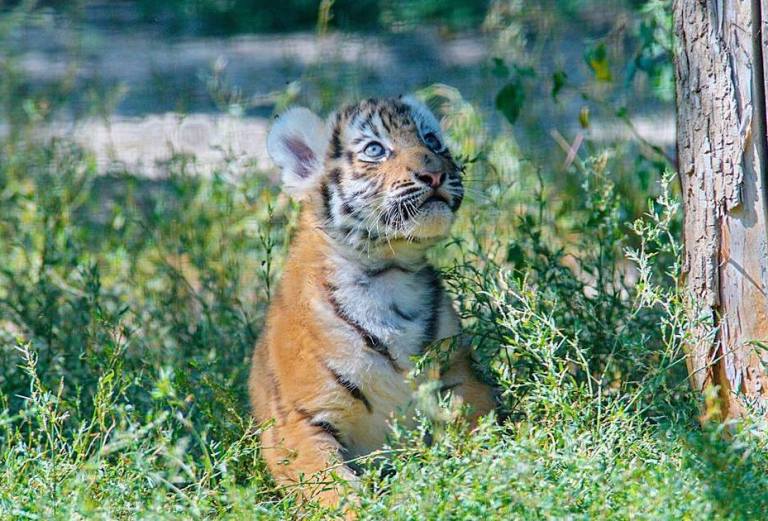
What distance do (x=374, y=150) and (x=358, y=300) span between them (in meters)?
0.49

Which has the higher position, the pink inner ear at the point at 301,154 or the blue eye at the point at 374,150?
the blue eye at the point at 374,150

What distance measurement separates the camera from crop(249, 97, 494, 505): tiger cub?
3.48 m

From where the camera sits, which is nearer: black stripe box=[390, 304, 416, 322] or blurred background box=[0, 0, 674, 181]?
black stripe box=[390, 304, 416, 322]

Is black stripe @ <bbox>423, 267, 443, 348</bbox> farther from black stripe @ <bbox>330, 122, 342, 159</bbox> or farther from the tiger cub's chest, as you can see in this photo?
black stripe @ <bbox>330, 122, 342, 159</bbox>

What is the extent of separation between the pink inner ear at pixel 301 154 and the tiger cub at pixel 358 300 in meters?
0.03

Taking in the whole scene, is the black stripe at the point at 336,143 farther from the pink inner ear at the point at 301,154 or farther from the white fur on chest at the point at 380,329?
the white fur on chest at the point at 380,329

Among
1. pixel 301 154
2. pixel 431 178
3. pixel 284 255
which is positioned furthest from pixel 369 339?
pixel 284 255

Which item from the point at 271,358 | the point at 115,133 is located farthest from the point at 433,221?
the point at 115,133

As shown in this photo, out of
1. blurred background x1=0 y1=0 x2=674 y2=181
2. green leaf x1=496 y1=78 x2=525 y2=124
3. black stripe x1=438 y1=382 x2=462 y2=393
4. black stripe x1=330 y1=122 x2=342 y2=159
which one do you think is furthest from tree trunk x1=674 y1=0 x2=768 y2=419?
blurred background x1=0 y1=0 x2=674 y2=181

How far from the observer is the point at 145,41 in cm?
855

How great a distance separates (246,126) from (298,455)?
411cm

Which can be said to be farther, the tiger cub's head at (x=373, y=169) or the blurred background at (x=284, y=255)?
the tiger cub's head at (x=373, y=169)

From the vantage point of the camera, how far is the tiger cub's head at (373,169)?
140 inches

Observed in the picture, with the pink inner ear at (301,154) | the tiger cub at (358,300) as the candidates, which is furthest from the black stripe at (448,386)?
the pink inner ear at (301,154)
